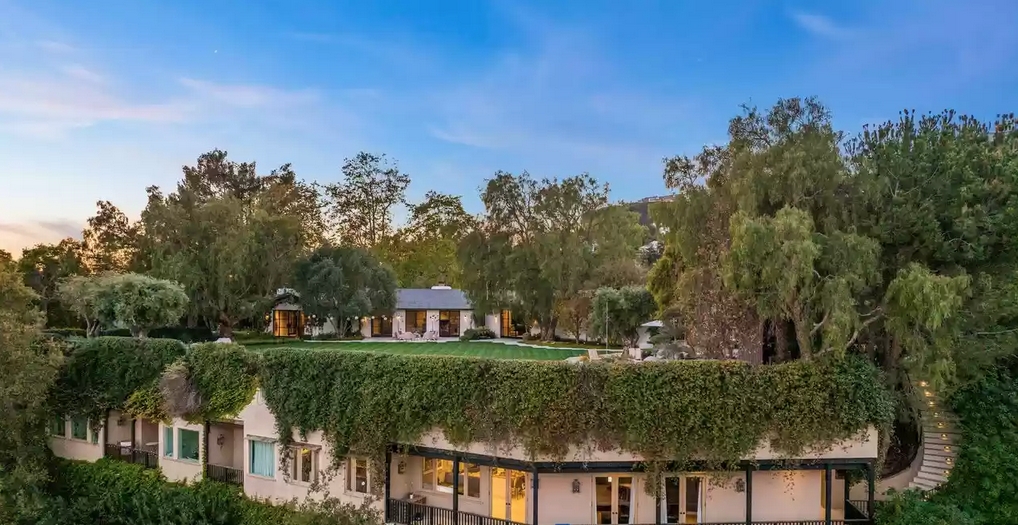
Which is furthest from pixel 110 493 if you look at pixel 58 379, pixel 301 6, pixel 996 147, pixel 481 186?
pixel 996 147

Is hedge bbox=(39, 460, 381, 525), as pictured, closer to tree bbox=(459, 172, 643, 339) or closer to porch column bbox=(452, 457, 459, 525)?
porch column bbox=(452, 457, 459, 525)

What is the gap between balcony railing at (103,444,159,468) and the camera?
18.3 m

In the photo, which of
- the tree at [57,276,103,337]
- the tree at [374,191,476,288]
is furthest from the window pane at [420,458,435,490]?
the tree at [374,191,476,288]

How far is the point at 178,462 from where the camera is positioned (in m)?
17.7

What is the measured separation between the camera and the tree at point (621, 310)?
27.4 meters

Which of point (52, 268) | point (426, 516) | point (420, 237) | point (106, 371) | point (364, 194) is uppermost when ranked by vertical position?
point (364, 194)

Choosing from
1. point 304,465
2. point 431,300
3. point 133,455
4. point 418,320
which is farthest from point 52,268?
point 304,465

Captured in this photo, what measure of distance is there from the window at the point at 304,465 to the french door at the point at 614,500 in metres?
8.02

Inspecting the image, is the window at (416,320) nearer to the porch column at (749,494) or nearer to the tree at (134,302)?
the tree at (134,302)

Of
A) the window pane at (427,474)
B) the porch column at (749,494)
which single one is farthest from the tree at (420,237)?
the porch column at (749,494)

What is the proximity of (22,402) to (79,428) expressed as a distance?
2489 millimetres

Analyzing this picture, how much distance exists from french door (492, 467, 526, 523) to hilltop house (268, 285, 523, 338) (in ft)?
77.7

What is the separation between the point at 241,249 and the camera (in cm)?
2934

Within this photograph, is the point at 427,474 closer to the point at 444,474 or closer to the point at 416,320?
the point at 444,474
